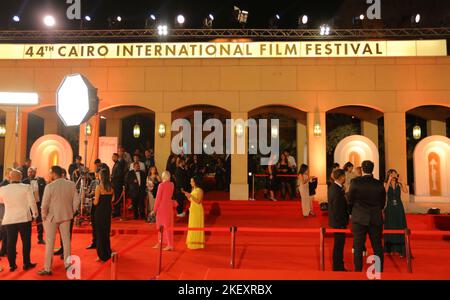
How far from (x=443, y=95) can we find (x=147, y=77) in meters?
11.0

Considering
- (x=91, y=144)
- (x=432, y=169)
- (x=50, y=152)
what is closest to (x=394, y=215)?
(x=432, y=169)

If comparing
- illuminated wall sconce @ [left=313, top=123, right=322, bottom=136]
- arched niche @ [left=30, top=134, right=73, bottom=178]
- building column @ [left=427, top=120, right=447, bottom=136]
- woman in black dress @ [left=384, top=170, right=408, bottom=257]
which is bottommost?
woman in black dress @ [left=384, top=170, right=408, bottom=257]

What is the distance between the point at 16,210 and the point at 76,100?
4.54 metres

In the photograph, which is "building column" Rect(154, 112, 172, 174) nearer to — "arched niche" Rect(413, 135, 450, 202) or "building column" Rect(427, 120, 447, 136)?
"arched niche" Rect(413, 135, 450, 202)

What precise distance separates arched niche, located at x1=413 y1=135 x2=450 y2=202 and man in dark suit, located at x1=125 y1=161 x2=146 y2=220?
915 cm

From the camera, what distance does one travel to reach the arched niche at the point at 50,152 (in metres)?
14.4

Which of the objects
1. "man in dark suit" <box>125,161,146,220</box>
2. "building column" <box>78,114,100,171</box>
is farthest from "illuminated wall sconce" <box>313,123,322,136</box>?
"building column" <box>78,114,100,171</box>

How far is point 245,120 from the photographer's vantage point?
1448 cm

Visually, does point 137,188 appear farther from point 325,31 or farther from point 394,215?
point 325,31

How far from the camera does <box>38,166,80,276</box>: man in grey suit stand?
6445 millimetres
